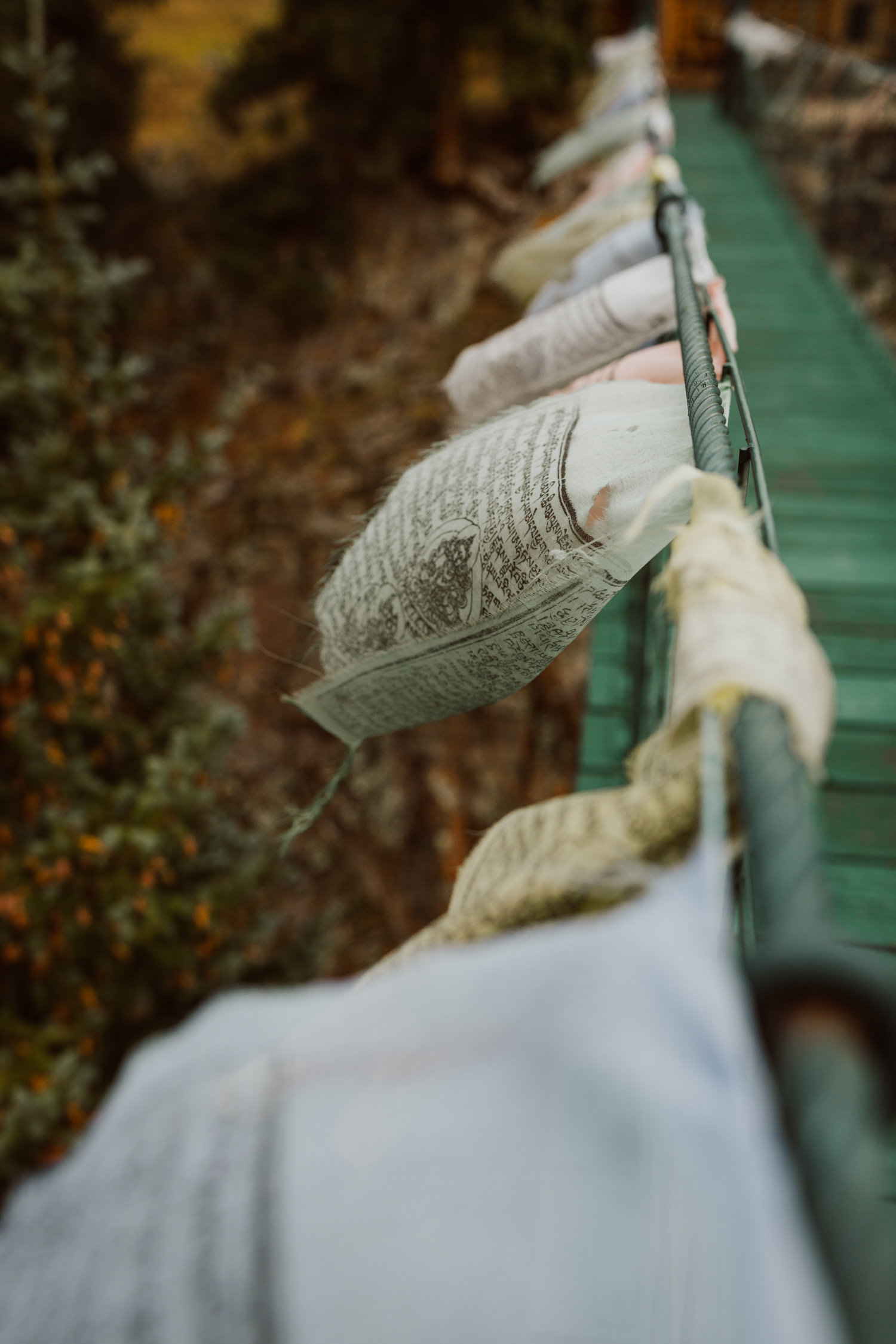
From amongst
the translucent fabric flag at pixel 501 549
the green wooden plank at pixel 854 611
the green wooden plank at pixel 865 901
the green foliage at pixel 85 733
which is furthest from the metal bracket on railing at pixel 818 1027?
the green foliage at pixel 85 733

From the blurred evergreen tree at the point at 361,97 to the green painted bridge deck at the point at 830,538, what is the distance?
234cm

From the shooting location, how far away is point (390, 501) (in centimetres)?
94

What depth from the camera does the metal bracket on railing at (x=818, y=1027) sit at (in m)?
0.30

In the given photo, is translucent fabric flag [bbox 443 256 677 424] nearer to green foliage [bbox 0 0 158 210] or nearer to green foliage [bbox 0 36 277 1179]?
green foliage [bbox 0 36 277 1179]

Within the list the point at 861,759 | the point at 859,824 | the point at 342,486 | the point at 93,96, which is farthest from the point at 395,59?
the point at 859,824

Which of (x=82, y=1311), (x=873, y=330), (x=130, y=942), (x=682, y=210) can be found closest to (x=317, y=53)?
(x=873, y=330)

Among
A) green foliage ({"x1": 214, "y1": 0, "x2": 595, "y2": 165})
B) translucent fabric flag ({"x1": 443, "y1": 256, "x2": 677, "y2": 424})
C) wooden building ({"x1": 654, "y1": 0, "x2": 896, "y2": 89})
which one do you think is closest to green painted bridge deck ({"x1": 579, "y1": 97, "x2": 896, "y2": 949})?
translucent fabric flag ({"x1": 443, "y1": 256, "x2": 677, "y2": 424})

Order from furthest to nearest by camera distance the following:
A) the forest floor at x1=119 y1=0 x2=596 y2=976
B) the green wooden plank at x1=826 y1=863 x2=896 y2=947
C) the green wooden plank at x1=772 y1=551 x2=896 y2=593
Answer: the forest floor at x1=119 y1=0 x2=596 y2=976 → the green wooden plank at x1=772 y1=551 x2=896 y2=593 → the green wooden plank at x1=826 y1=863 x2=896 y2=947

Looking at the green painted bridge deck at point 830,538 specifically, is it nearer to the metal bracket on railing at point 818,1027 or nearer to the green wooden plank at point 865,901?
the green wooden plank at point 865,901

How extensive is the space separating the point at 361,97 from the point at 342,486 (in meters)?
2.78

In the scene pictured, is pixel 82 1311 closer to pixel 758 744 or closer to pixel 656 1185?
pixel 656 1185

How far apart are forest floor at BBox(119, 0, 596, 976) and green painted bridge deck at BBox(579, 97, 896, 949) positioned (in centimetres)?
122

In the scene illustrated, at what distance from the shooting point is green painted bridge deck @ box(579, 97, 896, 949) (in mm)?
1466

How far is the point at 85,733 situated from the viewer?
2521mm
